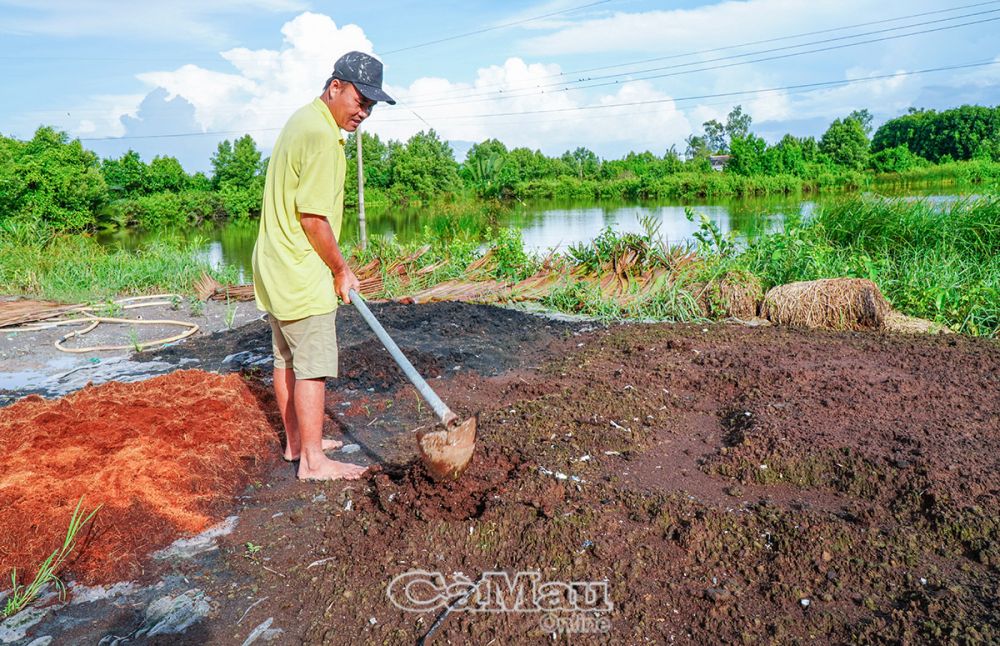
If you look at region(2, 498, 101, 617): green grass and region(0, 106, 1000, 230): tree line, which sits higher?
region(0, 106, 1000, 230): tree line

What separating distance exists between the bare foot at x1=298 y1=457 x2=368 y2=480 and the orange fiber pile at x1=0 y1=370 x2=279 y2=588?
298 millimetres

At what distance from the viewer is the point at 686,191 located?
144ft

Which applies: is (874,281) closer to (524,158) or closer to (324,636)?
(324,636)

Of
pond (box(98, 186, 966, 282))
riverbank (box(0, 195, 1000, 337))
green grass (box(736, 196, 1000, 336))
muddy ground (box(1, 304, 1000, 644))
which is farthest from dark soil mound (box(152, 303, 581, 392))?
pond (box(98, 186, 966, 282))

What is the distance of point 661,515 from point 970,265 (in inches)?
222

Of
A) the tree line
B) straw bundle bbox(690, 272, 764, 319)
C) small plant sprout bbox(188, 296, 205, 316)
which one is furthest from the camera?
the tree line

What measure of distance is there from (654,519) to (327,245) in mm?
1664

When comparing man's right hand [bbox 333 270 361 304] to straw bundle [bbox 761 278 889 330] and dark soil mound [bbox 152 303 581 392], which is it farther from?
straw bundle [bbox 761 278 889 330]

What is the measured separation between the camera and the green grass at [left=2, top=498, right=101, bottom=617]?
88.8 inches

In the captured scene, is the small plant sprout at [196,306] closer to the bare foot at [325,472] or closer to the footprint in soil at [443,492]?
the bare foot at [325,472]

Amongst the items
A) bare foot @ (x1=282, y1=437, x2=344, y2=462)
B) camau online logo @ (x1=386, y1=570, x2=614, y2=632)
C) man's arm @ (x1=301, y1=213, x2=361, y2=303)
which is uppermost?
man's arm @ (x1=301, y1=213, x2=361, y2=303)

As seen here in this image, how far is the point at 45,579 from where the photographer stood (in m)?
2.38

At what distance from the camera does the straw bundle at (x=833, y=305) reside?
5.82m

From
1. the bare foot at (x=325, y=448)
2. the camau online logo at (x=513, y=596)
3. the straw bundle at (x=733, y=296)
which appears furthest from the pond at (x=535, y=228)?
the camau online logo at (x=513, y=596)
